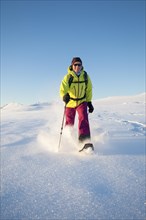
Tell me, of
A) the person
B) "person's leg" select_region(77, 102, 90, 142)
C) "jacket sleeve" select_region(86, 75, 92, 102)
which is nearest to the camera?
"person's leg" select_region(77, 102, 90, 142)

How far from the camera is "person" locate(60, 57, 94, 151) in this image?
5477 millimetres

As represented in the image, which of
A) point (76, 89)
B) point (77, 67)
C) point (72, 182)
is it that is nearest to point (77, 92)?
point (76, 89)

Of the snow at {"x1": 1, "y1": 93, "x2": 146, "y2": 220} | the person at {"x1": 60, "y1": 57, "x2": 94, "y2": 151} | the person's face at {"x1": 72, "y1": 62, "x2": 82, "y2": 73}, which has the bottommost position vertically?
the snow at {"x1": 1, "y1": 93, "x2": 146, "y2": 220}

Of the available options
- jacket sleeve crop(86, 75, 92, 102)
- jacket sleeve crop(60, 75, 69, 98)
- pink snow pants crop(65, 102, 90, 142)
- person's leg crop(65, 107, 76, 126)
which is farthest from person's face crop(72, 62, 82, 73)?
person's leg crop(65, 107, 76, 126)

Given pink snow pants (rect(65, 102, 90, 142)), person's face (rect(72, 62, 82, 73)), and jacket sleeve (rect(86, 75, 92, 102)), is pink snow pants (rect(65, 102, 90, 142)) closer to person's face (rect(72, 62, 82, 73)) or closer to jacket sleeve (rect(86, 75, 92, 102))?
jacket sleeve (rect(86, 75, 92, 102))

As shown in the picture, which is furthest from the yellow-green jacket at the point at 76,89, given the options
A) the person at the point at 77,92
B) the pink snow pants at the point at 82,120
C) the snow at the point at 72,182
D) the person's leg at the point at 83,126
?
the snow at the point at 72,182

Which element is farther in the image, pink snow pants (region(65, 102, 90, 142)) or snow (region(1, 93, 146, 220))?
pink snow pants (region(65, 102, 90, 142))

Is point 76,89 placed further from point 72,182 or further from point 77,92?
point 72,182

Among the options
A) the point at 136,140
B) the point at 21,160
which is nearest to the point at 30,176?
the point at 21,160

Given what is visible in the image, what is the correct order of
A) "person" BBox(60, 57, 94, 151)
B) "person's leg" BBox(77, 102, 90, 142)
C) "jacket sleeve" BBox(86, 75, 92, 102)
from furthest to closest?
"jacket sleeve" BBox(86, 75, 92, 102)
"person" BBox(60, 57, 94, 151)
"person's leg" BBox(77, 102, 90, 142)

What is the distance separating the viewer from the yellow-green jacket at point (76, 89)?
5531 mm

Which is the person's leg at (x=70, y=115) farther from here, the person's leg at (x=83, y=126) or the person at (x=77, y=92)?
the person's leg at (x=83, y=126)

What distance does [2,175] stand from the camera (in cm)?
359

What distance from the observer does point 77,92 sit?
569cm
